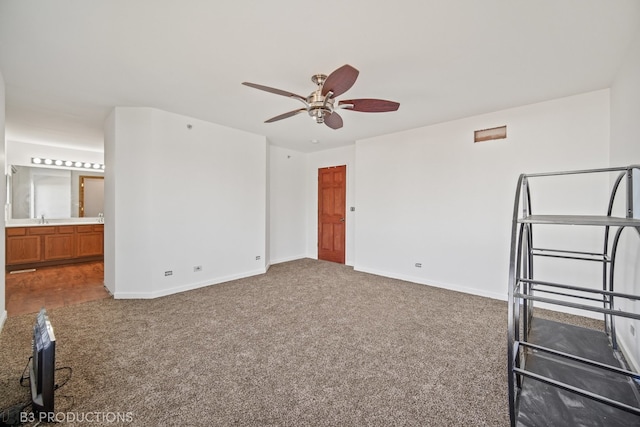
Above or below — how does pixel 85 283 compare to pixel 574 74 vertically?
below

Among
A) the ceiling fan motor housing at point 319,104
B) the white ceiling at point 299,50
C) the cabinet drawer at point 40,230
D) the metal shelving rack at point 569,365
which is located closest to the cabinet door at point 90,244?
the cabinet drawer at point 40,230

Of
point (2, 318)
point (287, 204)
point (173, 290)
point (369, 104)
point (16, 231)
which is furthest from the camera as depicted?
point (287, 204)

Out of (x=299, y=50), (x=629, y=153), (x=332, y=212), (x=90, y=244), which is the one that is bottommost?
(x=90, y=244)

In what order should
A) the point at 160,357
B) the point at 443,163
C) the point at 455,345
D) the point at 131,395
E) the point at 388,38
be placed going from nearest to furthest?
the point at 131,395 → the point at 388,38 → the point at 160,357 → the point at 455,345 → the point at 443,163

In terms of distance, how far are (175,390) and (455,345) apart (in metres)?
2.38

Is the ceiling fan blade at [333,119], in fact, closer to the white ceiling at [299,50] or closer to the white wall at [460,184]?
the white ceiling at [299,50]

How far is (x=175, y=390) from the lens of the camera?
1.88 meters

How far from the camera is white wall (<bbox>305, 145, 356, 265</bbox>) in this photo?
5.74 m

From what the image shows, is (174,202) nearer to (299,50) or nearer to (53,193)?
(299,50)

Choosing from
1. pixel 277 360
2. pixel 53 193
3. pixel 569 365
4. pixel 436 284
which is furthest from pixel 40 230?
Answer: pixel 569 365

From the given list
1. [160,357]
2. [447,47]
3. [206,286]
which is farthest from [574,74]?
[206,286]

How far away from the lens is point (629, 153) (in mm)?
2326

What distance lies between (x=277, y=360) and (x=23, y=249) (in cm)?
602

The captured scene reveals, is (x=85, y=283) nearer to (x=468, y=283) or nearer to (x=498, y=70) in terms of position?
(x=468, y=283)
